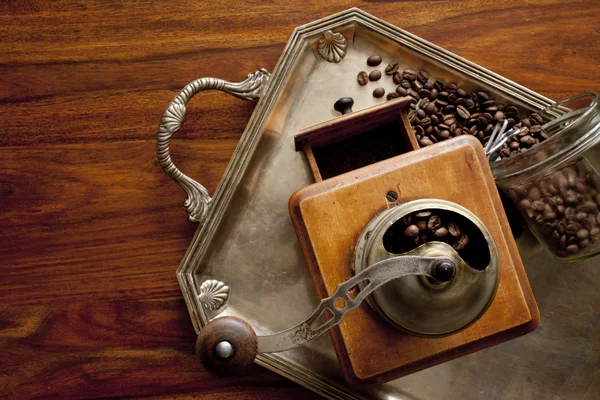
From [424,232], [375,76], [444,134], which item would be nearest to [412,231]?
[424,232]

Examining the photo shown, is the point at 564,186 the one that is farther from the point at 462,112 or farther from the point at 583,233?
the point at 462,112

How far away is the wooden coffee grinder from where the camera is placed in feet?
2.79

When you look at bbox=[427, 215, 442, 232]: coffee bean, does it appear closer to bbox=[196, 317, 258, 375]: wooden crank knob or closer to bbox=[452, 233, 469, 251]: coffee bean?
bbox=[452, 233, 469, 251]: coffee bean

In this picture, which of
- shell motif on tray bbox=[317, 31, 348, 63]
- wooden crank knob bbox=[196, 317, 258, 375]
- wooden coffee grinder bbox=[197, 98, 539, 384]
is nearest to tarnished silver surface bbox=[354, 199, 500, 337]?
wooden coffee grinder bbox=[197, 98, 539, 384]

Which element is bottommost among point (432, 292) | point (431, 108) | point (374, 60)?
point (432, 292)

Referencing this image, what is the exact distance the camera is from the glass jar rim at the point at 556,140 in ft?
3.25

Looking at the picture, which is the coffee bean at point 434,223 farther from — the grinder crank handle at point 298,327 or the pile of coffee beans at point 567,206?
the pile of coffee beans at point 567,206

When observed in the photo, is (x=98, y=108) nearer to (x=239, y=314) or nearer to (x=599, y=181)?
(x=239, y=314)

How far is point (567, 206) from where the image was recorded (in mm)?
1029

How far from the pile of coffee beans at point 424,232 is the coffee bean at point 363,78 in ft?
1.24

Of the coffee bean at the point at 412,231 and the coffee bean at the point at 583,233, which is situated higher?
the coffee bean at the point at 412,231

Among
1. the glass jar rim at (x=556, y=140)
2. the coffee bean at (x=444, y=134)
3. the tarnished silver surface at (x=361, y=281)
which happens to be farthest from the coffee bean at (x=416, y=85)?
the tarnished silver surface at (x=361, y=281)

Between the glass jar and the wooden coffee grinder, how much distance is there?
0.11 metres

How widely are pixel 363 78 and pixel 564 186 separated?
428 millimetres
